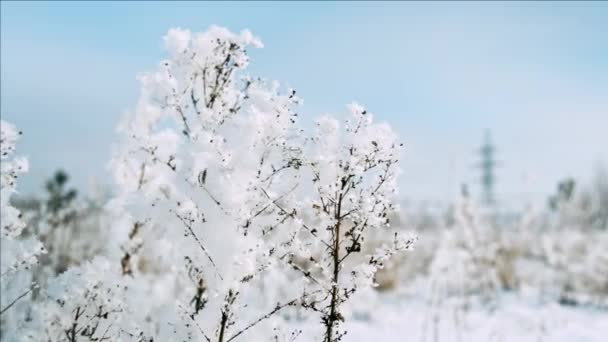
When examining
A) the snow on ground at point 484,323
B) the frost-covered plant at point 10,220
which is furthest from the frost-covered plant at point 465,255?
the frost-covered plant at point 10,220

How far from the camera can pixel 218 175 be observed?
13.6 feet

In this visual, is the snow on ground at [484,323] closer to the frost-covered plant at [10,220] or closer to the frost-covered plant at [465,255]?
the frost-covered plant at [465,255]

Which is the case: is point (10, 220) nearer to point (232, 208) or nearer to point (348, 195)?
point (232, 208)

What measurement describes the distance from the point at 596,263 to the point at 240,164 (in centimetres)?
1797

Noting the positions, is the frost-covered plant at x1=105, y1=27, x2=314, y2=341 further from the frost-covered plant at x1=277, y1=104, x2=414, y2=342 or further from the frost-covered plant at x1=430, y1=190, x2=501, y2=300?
the frost-covered plant at x1=430, y1=190, x2=501, y2=300

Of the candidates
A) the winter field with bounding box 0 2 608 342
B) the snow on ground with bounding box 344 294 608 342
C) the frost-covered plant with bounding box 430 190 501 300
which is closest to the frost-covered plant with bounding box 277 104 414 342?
the winter field with bounding box 0 2 608 342

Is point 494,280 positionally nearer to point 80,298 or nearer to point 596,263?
point 596,263

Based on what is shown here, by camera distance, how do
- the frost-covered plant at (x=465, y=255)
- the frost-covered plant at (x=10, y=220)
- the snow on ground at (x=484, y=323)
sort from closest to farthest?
1. the frost-covered plant at (x=10, y=220)
2. the snow on ground at (x=484, y=323)
3. the frost-covered plant at (x=465, y=255)

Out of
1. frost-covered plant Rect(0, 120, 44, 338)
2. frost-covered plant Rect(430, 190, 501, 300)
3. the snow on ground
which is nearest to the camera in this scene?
frost-covered plant Rect(0, 120, 44, 338)

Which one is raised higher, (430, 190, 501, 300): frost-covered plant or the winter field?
(430, 190, 501, 300): frost-covered plant

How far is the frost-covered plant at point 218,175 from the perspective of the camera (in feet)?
13.1

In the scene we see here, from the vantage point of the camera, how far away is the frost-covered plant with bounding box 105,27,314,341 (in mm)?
4000

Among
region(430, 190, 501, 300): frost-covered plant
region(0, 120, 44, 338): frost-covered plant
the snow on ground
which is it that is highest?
region(430, 190, 501, 300): frost-covered plant

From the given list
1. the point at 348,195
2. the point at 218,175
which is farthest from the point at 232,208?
the point at 348,195
